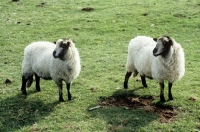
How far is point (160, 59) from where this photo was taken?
10.0 metres

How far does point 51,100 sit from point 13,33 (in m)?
8.86

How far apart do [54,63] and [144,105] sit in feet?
9.97

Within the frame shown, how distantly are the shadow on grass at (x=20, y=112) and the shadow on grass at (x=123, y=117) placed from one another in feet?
4.85

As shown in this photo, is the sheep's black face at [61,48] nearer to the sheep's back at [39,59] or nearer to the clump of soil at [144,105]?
the sheep's back at [39,59]

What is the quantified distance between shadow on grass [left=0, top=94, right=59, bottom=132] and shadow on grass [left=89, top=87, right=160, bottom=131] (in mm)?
1479

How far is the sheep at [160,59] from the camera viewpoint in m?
9.75

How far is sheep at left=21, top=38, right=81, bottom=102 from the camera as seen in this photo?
1019cm

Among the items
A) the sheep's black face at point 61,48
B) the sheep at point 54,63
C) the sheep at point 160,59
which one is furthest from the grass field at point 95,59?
the sheep's black face at point 61,48

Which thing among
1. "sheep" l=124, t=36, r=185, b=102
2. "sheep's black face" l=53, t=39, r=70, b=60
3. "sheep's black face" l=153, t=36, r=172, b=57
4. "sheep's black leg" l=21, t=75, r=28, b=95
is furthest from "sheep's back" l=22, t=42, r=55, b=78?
"sheep's black face" l=153, t=36, r=172, b=57

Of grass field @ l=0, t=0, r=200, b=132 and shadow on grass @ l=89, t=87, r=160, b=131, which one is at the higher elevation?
grass field @ l=0, t=0, r=200, b=132

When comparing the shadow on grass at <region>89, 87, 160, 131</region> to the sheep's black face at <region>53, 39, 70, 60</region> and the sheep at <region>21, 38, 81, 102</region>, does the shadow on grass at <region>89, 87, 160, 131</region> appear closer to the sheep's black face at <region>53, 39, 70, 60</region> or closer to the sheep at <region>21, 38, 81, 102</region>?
the sheep at <region>21, 38, 81, 102</region>

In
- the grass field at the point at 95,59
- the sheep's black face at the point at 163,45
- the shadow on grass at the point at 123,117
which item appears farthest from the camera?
the sheep's black face at the point at 163,45

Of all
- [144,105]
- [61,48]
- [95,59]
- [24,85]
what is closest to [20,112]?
[24,85]

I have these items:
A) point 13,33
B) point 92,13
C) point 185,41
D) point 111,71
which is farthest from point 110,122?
point 92,13
